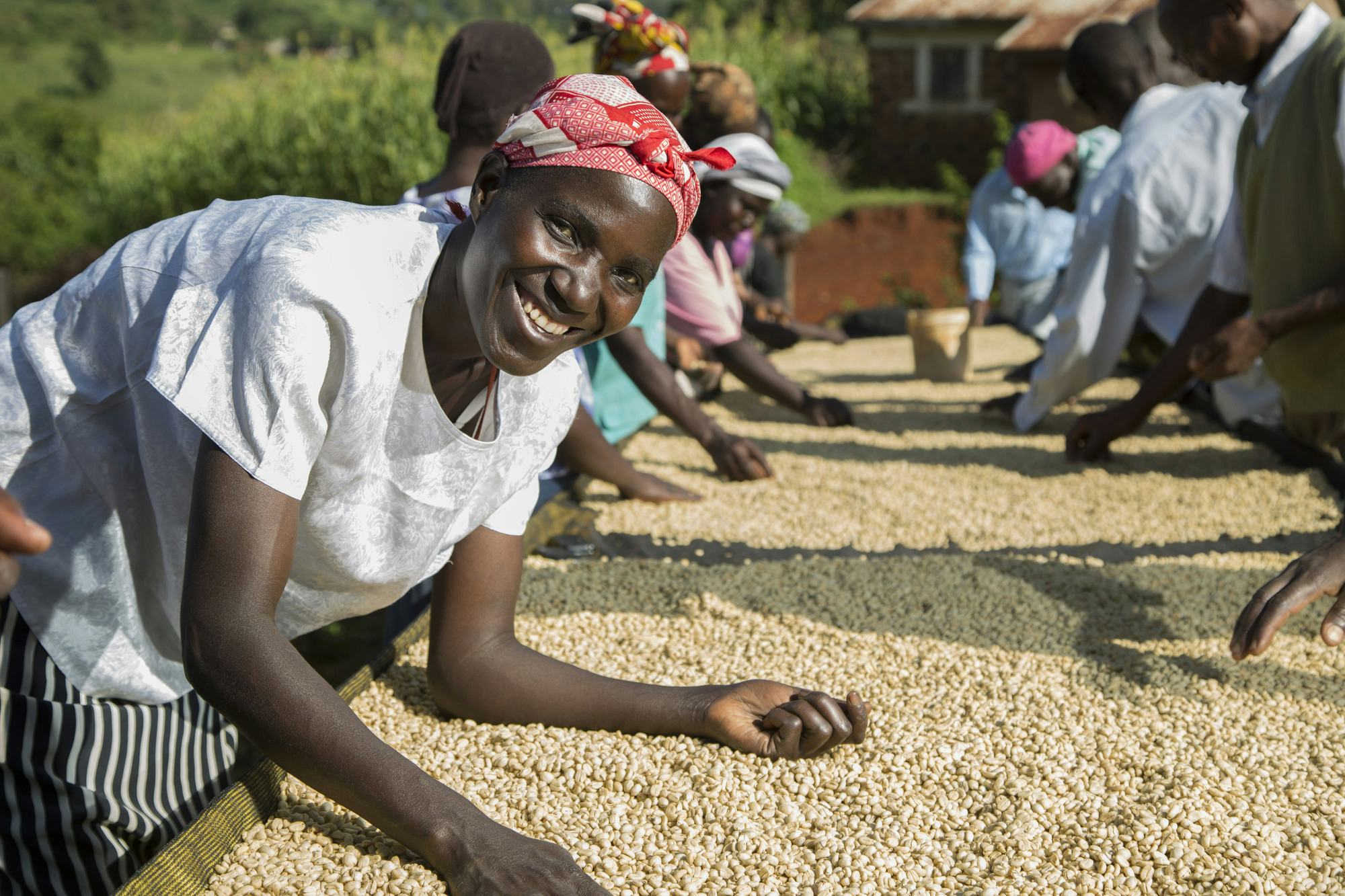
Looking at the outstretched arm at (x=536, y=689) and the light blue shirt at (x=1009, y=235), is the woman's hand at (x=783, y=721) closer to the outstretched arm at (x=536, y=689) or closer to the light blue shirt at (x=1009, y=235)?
the outstretched arm at (x=536, y=689)

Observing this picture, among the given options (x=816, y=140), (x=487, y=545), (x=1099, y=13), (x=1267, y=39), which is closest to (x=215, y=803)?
(x=487, y=545)

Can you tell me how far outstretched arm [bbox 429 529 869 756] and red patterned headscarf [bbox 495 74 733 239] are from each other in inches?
27.6

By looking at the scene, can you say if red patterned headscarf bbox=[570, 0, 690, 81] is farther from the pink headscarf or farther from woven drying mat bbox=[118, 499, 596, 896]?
woven drying mat bbox=[118, 499, 596, 896]

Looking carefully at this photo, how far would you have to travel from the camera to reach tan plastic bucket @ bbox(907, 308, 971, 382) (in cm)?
626

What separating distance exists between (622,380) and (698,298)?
1.84 ft

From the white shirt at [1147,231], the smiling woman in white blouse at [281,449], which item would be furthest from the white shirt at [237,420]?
the white shirt at [1147,231]

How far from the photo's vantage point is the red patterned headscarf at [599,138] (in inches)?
64.1

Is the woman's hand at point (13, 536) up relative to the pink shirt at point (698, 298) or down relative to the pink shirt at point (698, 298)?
up

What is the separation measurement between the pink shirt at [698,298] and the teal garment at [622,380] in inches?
5.2

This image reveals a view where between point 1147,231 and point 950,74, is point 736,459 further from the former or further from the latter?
point 950,74

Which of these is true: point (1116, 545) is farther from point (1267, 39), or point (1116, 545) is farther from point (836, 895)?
point (836, 895)

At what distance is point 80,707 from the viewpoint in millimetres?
1800

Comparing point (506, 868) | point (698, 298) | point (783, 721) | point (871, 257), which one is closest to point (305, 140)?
point (871, 257)

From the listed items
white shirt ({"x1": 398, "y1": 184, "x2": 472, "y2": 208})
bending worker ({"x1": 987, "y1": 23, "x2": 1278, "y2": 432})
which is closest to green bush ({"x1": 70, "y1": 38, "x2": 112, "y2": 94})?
bending worker ({"x1": 987, "y1": 23, "x2": 1278, "y2": 432})
